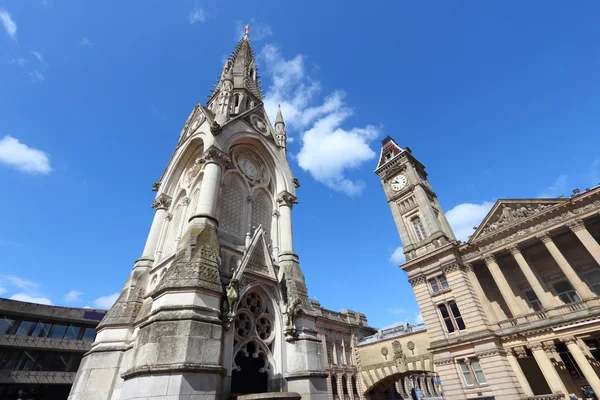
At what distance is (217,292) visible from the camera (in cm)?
850

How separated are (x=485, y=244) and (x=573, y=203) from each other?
7.29 m

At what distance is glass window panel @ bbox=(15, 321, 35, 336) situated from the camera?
31.7m

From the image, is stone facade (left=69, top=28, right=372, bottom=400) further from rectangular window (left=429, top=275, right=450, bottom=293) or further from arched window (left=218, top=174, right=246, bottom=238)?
rectangular window (left=429, top=275, right=450, bottom=293)

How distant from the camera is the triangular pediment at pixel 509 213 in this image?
83.0ft

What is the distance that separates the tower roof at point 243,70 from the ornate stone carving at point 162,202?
27.9 feet

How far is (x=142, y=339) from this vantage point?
738 cm

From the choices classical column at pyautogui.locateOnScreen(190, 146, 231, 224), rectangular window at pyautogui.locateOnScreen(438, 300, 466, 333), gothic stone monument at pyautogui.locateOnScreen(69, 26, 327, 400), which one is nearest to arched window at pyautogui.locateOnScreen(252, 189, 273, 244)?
gothic stone monument at pyautogui.locateOnScreen(69, 26, 327, 400)

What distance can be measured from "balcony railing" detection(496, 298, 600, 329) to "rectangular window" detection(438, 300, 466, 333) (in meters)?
2.85

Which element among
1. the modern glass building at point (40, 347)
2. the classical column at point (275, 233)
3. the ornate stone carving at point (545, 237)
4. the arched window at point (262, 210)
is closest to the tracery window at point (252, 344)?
the classical column at point (275, 233)

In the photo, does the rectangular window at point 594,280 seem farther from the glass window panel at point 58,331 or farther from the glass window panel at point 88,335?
the glass window panel at point 58,331

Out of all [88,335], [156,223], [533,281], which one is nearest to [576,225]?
[533,281]

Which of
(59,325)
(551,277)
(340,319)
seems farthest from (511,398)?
(59,325)

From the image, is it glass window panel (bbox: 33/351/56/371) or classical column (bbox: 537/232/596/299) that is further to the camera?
glass window panel (bbox: 33/351/56/371)

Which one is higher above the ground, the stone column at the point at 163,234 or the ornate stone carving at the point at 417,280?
the ornate stone carving at the point at 417,280
